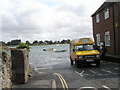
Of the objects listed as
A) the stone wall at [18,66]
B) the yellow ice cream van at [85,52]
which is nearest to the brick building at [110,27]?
the yellow ice cream van at [85,52]

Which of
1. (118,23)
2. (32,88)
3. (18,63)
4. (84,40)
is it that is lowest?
(32,88)

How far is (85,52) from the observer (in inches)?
603

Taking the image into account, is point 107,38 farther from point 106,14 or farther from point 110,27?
point 106,14

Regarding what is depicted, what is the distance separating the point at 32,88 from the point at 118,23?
14548 millimetres

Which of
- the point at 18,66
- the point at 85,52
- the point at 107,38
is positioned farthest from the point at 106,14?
the point at 18,66

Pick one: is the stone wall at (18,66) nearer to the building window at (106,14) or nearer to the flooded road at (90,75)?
the flooded road at (90,75)

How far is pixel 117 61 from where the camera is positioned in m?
17.0

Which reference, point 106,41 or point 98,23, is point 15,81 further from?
point 98,23

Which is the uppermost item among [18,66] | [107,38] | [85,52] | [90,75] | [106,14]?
[106,14]

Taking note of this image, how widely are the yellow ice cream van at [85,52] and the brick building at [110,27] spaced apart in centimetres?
363

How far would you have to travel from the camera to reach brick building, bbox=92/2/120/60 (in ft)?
65.0

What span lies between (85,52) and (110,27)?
26.2 feet

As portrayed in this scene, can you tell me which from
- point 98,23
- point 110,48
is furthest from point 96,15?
point 110,48

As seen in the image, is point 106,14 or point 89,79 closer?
point 89,79
